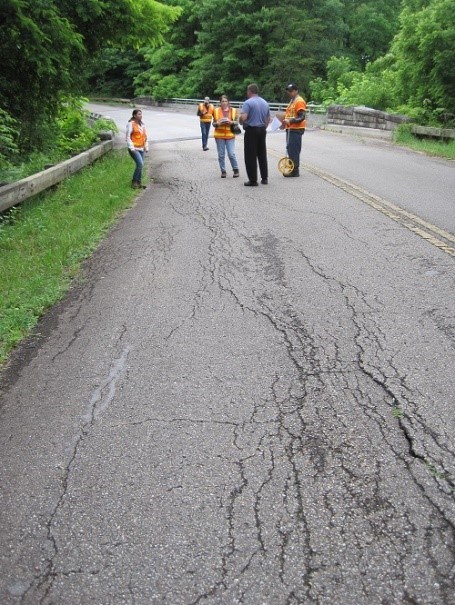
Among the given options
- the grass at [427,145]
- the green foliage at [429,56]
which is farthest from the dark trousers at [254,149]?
the green foliage at [429,56]

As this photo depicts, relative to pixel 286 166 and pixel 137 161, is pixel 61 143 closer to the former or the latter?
pixel 137 161

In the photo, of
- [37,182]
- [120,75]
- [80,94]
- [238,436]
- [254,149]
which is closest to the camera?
[238,436]

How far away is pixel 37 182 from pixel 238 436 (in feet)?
26.3

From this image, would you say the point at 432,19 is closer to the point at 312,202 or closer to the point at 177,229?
the point at 312,202

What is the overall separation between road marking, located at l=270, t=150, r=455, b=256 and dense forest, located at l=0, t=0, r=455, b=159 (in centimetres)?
602

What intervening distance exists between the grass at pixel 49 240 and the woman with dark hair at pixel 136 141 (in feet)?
1.17

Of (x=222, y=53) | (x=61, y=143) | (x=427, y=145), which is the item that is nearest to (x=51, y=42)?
(x=61, y=143)

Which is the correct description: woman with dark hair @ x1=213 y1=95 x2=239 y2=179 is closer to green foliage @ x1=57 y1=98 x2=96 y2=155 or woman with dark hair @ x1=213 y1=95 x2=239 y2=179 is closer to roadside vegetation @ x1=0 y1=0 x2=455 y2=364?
roadside vegetation @ x1=0 y1=0 x2=455 y2=364

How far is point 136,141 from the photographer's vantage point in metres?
11.8

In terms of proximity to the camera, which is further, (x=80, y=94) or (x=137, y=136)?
(x=80, y=94)

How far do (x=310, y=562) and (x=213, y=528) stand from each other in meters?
0.47

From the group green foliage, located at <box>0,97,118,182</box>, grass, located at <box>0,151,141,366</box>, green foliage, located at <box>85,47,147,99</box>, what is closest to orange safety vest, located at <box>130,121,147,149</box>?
grass, located at <box>0,151,141,366</box>

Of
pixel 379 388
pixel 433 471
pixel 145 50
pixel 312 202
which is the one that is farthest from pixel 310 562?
pixel 145 50

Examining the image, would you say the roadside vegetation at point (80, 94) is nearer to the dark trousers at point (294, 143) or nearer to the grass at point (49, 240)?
the grass at point (49, 240)
